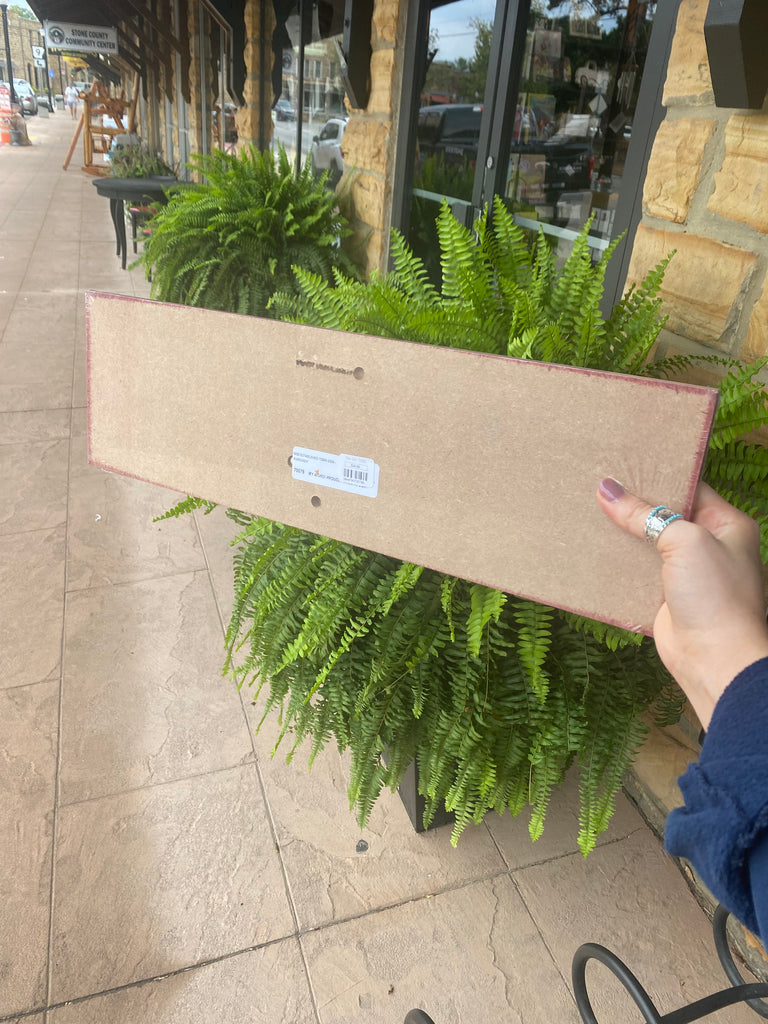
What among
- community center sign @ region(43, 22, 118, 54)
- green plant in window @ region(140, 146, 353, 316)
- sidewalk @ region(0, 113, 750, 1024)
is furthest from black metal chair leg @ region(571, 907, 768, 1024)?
community center sign @ region(43, 22, 118, 54)

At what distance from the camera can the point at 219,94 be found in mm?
6746

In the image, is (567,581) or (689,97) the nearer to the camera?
(567,581)

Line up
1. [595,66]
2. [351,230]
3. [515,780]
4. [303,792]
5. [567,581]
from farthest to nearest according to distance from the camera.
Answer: [351,230] → [595,66] → [303,792] → [515,780] → [567,581]

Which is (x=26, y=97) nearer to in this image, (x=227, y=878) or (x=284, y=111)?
(x=284, y=111)

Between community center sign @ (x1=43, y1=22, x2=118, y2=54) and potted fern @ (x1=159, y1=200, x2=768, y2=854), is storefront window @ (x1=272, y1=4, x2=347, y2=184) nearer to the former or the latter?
potted fern @ (x1=159, y1=200, x2=768, y2=854)

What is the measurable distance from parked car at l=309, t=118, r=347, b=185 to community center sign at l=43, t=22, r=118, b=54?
9844 mm

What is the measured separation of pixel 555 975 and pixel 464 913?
22 centimetres

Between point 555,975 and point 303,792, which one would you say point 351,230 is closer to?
point 303,792

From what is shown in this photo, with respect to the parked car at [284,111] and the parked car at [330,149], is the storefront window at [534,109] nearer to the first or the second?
the parked car at [330,149]

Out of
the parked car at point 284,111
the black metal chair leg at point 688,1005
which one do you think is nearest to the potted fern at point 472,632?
the black metal chair leg at point 688,1005

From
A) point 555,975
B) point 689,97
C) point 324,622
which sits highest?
point 689,97

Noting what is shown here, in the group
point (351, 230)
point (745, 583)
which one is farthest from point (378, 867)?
point (351, 230)

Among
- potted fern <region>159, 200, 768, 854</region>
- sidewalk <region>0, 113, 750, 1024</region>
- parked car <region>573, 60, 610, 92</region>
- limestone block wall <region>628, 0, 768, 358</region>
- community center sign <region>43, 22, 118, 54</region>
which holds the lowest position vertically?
sidewalk <region>0, 113, 750, 1024</region>

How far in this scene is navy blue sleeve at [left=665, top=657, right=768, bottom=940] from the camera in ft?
1.92
